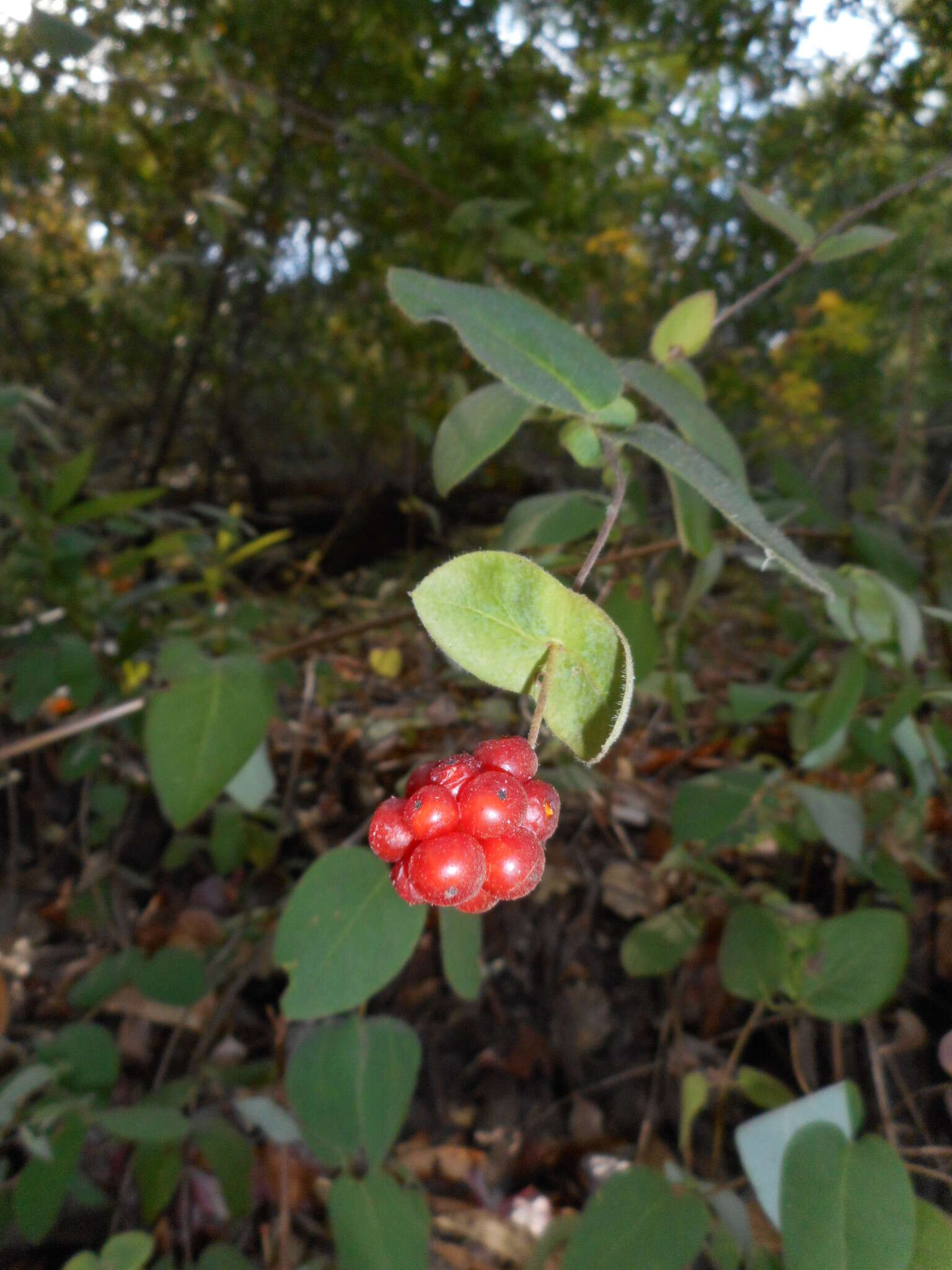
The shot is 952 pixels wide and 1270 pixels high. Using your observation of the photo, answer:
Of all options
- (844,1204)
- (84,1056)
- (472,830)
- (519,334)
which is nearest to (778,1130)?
Result: (844,1204)

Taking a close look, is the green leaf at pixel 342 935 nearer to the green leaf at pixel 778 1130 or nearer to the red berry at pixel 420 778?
the red berry at pixel 420 778

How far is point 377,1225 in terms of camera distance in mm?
864

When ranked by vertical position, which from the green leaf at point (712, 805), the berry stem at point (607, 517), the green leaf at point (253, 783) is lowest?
the green leaf at point (253, 783)

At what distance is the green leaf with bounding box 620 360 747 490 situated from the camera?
66 centimetres

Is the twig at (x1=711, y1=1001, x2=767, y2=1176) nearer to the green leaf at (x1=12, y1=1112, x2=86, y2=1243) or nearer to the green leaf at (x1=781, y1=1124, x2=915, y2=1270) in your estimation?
the green leaf at (x1=781, y1=1124, x2=915, y2=1270)

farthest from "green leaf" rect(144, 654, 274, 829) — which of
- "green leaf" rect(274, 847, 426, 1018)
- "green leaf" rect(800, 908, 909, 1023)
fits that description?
"green leaf" rect(800, 908, 909, 1023)

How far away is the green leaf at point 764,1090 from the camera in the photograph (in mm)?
980

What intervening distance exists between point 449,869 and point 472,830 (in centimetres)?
3

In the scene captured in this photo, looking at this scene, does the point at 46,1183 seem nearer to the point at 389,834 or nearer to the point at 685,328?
the point at 389,834

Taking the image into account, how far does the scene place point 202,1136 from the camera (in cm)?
107

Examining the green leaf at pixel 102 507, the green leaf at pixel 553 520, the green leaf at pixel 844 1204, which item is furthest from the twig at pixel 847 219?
the green leaf at pixel 102 507

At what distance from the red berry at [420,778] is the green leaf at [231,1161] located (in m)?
0.81

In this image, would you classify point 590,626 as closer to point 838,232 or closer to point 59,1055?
point 838,232

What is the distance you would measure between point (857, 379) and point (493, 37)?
92.6 inches
